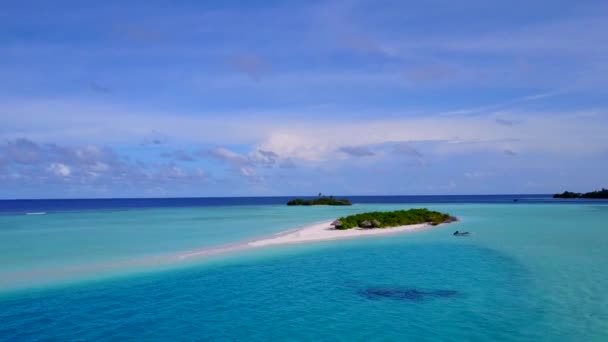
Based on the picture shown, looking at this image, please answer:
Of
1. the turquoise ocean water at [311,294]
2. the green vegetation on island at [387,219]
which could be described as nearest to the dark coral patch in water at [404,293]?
the turquoise ocean water at [311,294]

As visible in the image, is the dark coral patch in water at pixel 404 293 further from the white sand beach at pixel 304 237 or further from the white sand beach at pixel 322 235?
the white sand beach at pixel 322 235

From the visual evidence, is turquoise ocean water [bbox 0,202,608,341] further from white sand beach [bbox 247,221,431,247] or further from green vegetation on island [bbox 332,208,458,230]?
green vegetation on island [bbox 332,208,458,230]

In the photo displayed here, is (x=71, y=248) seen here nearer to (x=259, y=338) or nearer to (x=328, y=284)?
(x=328, y=284)

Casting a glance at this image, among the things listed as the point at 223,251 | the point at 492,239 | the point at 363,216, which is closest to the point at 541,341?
the point at 223,251

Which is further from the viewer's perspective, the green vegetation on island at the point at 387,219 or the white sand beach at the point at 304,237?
the green vegetation on island at the point at 387,219

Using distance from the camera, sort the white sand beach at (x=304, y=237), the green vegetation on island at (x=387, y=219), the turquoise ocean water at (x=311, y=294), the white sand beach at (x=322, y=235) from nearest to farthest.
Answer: the turquoise ocean water at (x=311, y=294) < the white sand beach at (x=304, y=237) < the white sand beach at (x=322, y=235) < the green vegetation on island at (x=387, y=219)
